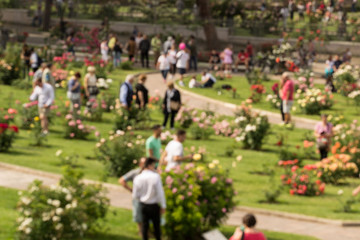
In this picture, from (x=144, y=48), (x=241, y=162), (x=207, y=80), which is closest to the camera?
(x=241, y=162)

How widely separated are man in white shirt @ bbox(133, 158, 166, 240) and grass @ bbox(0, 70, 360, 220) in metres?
3.06

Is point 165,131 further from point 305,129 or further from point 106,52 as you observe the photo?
point 106,52

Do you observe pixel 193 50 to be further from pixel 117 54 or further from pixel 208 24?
pixel 208 24

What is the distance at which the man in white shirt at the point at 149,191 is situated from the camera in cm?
1252

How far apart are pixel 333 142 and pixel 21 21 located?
36126mm

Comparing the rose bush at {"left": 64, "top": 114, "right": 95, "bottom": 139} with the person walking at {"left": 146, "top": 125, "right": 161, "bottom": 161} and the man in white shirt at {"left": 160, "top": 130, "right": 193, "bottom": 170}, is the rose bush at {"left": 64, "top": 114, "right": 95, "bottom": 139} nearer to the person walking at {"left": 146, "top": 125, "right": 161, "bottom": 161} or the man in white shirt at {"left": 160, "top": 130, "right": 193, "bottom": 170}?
the person walking at {"left": 146, "top": 125, "right": 161, "bottom": 161}

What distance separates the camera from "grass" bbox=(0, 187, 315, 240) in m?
13.7

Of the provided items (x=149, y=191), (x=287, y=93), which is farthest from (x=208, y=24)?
(x=149, y=191)

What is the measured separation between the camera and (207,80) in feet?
112

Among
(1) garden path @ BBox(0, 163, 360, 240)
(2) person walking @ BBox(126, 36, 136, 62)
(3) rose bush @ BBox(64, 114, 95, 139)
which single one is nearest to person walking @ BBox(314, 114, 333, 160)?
(1) garden path @ BBox(0, 163, 360, 240)

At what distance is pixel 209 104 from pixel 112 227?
51.9ft

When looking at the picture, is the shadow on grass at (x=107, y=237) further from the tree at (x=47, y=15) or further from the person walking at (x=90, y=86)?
the tree at (x=47, y=15)

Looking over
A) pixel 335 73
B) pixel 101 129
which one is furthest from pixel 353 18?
pixel 101 129

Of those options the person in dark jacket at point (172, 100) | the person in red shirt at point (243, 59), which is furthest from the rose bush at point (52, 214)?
the person in red shirt at point (243, 59)
